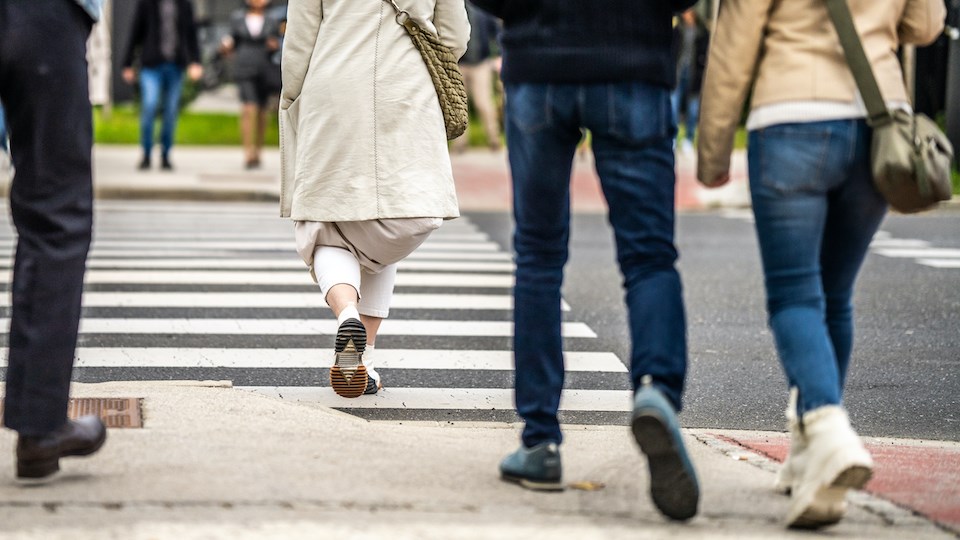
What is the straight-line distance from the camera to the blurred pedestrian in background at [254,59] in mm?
16156

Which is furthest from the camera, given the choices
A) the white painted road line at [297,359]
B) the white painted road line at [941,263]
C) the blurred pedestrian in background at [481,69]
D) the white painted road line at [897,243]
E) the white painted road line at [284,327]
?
the blurred pedestrian in background at [481,69]

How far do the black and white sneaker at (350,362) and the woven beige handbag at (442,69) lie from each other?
32.6 inches

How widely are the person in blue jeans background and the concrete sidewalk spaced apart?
0.84ft

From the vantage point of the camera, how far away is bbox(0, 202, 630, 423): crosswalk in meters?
5.85

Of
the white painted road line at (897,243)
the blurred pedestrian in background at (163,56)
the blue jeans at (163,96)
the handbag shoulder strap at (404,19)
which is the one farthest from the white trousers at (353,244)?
the blue jeans at (163,96)

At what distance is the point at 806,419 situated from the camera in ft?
11.6

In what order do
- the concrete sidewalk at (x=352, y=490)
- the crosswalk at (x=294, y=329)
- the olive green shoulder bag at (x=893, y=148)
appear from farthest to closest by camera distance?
the crosswalk at (x=294, y=329) < the olive green shoulder bag at (x=893, y=148) < the concrete sidewalk at (x=352, y=490)

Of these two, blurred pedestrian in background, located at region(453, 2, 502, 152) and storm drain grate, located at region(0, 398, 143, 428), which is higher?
storm drain grate, located at region(0, 398, 143, 428)

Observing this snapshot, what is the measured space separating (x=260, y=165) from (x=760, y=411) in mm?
12142

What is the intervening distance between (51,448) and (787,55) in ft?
6.66

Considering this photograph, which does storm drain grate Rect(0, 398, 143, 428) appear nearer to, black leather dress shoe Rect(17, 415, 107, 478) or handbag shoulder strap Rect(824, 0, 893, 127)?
black leather dress shoe Rect(17, 415, 107, 478)

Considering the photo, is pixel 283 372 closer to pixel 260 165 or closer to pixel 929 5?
pixel 929 5

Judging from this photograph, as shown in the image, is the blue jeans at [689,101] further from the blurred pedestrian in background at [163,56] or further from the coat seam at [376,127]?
the coat seam at [376,127]

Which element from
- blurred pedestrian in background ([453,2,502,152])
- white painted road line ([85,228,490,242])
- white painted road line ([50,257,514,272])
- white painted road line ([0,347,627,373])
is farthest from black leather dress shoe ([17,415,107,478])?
blurred pedestrian in background ([453,2,502,152])
